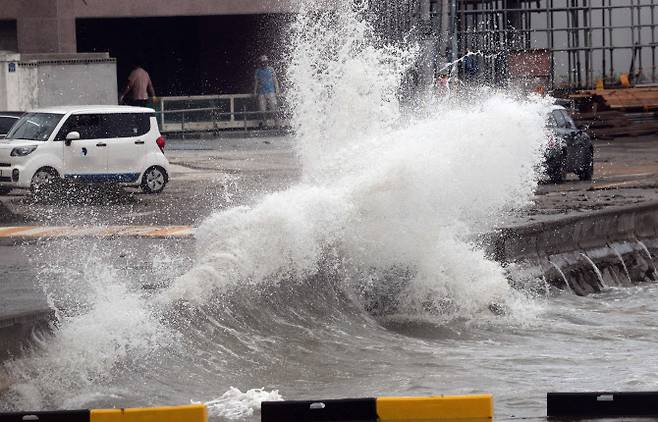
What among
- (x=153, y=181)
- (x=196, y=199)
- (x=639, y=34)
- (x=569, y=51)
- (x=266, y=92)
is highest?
(x=639, y=34)

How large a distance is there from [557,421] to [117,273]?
6.32 m

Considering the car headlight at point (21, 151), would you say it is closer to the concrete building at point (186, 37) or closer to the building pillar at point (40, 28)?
the building pillar at point (40, 28)

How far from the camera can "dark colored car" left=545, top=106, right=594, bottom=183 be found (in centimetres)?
2528

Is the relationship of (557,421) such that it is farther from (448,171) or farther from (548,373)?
(448,171)

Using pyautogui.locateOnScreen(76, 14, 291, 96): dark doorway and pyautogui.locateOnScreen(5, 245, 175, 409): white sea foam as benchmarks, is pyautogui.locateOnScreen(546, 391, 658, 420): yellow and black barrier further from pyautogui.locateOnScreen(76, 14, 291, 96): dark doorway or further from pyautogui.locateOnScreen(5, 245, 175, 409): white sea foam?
pyautogui.locateOnScreen(76, 14, 291, 96): dark doorway

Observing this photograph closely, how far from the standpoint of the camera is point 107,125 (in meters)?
24.5

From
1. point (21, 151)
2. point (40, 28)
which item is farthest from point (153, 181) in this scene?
point (40, 28)

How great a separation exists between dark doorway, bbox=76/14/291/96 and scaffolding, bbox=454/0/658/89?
8446 millimetres

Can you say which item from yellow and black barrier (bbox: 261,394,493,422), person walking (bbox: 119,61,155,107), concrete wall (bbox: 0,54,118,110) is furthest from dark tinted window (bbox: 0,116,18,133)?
yellow and black barrier (bbox: 261,394,493,422)

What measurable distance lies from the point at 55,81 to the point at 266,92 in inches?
291

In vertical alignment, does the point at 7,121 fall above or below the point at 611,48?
below

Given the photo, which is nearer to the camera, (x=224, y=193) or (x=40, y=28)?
(x=224, y=193)

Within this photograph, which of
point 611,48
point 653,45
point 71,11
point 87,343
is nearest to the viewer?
point 87,343

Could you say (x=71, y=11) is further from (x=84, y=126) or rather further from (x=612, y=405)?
(x=612, y=405)
